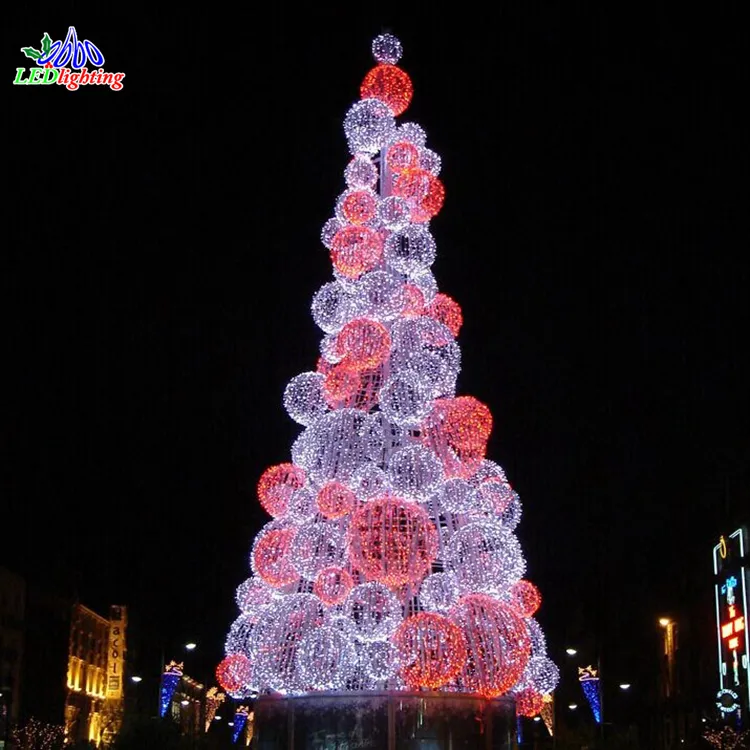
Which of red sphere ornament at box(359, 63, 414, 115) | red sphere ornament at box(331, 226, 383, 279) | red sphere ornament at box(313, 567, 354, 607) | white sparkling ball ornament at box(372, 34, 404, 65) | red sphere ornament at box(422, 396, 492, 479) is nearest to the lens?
red sphere ornament at box(313, 567, 354, 607)

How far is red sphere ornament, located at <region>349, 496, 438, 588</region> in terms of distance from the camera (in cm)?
1457

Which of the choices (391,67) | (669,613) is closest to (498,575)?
(391,67)

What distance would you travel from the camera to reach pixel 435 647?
1419 cm

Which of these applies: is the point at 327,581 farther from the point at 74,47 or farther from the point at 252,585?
the point at 74,47

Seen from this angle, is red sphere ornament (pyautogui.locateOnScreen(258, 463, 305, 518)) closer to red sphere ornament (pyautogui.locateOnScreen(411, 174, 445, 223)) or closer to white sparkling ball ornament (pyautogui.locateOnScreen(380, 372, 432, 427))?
white sparkling ball ornament (pyautogui.locateOnScreen(380, 372, 432, 427))

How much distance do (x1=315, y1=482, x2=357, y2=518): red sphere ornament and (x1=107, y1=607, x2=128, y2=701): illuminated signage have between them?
135ft

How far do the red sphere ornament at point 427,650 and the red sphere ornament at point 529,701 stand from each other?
8.77 feet

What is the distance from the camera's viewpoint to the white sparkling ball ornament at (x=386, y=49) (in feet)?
60.4

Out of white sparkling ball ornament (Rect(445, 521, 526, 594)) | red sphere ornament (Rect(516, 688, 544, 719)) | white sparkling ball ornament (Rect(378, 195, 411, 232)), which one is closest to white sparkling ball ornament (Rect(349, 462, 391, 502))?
white sparkling ball ornament (Rect(445, 521, 526, 594))

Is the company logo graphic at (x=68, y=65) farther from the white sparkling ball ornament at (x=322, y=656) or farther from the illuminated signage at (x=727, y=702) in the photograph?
the illuminated signage at (x=727, y=702)

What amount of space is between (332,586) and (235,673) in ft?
8.15

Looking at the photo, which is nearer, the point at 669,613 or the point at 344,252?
the point at 344,252

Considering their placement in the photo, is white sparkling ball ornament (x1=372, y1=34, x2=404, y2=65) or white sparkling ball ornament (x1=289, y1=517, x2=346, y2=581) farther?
white sparkling ball ornament (x1=372, y1=34, x2=404, y2=65)

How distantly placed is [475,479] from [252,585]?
371 cm
